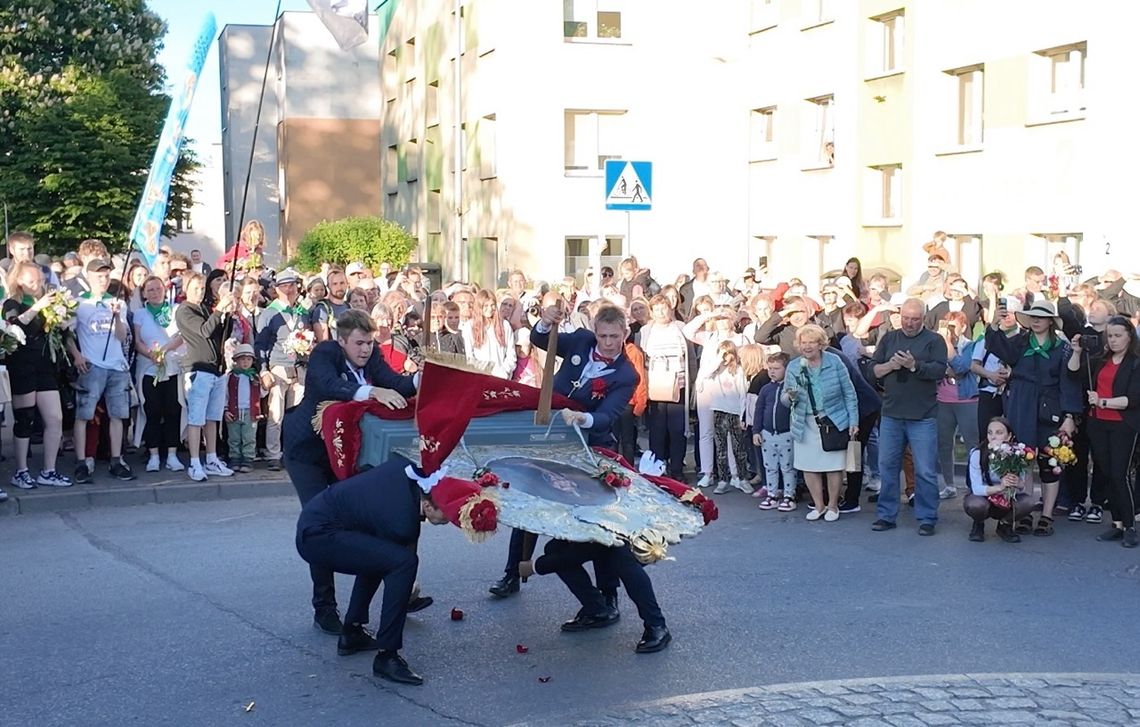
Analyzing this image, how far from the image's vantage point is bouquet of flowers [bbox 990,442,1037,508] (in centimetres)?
1100

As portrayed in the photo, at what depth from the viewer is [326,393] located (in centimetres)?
839

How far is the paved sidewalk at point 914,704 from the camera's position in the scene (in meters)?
6.57

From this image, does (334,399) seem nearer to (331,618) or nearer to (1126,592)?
(331,618)

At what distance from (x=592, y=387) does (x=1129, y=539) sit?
5053 mm

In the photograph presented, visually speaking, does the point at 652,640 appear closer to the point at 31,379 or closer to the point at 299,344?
the point at 299,344

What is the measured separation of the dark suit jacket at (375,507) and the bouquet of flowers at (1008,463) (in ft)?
18.2

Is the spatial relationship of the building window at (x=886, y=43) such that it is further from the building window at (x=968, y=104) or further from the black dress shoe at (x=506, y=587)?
the black dress shoe at (x=506, y=587)

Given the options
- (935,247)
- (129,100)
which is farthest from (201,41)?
(129,100)

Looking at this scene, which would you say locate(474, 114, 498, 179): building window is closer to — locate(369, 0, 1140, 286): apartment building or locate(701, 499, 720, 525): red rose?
locate(369, 0, 1140, 286): apartment building

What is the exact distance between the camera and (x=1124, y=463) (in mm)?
11172

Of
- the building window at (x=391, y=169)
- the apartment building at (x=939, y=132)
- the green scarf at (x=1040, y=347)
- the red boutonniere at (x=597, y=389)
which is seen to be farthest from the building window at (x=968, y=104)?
the building window at (x=391, y=169)

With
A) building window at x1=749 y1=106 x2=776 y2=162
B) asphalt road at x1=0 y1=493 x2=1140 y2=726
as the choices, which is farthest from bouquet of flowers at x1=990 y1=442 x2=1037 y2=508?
building window at x1=749 y1=106 x2=776 y2=162

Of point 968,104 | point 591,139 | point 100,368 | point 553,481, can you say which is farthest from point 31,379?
point 591,139

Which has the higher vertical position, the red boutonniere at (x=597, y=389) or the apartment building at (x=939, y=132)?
the apartment building at (x=939, y=132)
